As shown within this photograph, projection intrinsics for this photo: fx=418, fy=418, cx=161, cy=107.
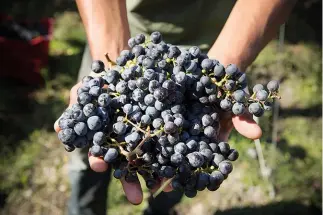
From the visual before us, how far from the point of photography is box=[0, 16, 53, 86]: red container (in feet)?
9.70

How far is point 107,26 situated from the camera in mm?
1449

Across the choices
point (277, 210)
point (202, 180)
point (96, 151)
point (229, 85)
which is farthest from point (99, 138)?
point (277, 210)

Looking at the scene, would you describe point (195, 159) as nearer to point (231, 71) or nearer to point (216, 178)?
point (216, 178)

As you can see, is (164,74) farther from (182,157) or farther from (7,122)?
(7,122)

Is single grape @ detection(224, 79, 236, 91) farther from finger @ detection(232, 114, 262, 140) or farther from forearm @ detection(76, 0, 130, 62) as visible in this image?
forearm @ detection(76, 0, 130, 62)

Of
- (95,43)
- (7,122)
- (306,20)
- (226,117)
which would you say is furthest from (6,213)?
(306,20)

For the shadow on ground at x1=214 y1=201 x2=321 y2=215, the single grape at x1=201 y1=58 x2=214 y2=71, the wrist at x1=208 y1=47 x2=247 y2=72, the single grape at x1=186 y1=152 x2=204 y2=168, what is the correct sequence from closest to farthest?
the single grape at x1=186 y1=152 x2=204 y2=168
the single grape at x1=201 y1=58 x2=214 y2=71
the wrist at x1=208 y1=47 x2=247 y2=72
the shadow on ground at x1=214 y1=201 x2=321 y2=215

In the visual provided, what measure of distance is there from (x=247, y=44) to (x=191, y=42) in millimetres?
340

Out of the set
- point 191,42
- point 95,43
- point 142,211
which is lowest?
point 142,211

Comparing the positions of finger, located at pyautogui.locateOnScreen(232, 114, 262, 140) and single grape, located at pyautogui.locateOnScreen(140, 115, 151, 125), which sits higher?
single grape, located at pyautogui.locateOnScreen(140, 115, 151, 125)

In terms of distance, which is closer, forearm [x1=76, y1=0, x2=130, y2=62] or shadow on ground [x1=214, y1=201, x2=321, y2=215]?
forearm [x1=76, y1=0, x2=130, y2=62]

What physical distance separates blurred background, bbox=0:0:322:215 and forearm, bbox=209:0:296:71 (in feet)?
3.14

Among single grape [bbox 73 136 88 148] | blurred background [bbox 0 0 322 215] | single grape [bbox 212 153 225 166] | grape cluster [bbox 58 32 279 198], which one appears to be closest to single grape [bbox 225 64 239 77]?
grape cluster [bbox 58 32 279 198]

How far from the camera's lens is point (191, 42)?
169 centimetres
